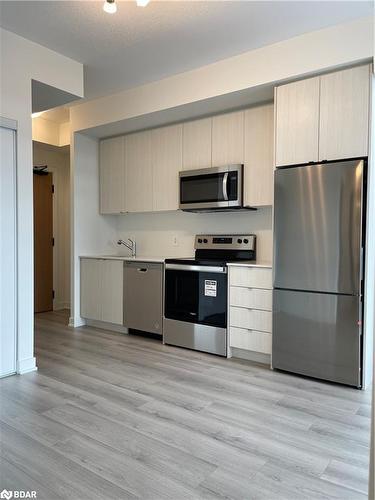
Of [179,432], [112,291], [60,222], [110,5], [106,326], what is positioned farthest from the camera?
[60,222]

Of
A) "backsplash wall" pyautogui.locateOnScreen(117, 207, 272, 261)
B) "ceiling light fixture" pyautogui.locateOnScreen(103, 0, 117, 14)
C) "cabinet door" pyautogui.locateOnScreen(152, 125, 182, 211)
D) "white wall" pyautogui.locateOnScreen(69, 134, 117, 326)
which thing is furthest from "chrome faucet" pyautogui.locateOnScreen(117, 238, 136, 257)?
"ceiling light fixture" pyautogui.locateOnScreen(103, 0, 117, 14)

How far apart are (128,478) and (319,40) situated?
317 cm

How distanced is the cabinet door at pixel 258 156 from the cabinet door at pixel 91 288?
208cm

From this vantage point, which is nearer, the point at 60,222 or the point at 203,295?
the point at 203,295

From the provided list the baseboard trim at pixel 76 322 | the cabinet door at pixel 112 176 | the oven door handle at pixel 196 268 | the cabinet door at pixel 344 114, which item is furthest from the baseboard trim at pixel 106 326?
Result: the cabinet door at pixel 344 114

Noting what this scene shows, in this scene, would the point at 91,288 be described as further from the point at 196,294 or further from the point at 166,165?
the point at 166,165

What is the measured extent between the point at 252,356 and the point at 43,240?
3851mm

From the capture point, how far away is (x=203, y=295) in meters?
3.59

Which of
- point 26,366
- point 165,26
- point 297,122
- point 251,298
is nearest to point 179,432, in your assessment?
point 251,298

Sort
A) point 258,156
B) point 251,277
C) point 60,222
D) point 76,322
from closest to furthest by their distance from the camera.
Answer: point 251,277 → point 258,156 → point 76,322 → point 60,222

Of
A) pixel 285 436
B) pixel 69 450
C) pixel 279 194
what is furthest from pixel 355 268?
pixel 69 450

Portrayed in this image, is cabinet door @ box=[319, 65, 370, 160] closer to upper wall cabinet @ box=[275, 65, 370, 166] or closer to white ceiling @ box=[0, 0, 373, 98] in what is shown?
upper wall cabinet @ box=[275, 65, 370, 166]
